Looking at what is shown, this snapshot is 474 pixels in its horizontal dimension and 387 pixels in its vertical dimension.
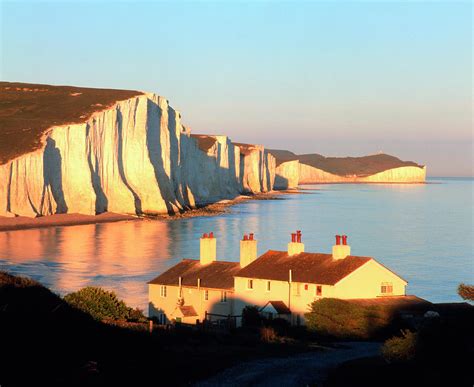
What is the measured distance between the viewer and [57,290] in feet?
124

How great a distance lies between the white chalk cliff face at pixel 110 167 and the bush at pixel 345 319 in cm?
5422

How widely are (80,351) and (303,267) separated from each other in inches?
570

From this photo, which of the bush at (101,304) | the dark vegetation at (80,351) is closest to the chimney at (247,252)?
the bush at (101,304)

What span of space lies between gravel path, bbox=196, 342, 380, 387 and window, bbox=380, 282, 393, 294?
339 inches

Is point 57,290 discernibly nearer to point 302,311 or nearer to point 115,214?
point 302,311

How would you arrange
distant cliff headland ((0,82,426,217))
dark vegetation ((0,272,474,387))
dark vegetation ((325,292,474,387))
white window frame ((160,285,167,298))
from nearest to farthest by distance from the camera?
dark vegetation ((0,272,474,387))
dark vegetation ((325,292,474,387))
white window frame ((160,285,167,298))
distant cliff headland ((0,82,426,217))

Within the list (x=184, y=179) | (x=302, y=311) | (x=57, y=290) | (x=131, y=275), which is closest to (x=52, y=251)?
(x=131, y=275)

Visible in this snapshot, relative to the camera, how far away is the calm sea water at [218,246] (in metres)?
43.1

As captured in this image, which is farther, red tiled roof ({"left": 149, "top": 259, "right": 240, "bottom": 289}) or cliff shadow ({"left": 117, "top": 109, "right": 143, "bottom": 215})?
cliff shadow ({"left": 117, "top": 109, "right": 143, "bottom": 215})

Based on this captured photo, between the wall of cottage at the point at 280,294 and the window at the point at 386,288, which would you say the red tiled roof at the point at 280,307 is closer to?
the wall of cottage at the point at 280,294

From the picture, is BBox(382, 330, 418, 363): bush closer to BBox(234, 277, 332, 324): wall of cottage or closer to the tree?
the tree

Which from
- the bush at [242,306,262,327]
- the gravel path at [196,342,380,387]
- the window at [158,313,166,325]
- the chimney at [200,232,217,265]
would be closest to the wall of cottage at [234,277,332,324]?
the bush at [242,306,262,327]

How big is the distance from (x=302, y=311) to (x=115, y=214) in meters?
62.6

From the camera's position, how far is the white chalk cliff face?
77500 millimetres
